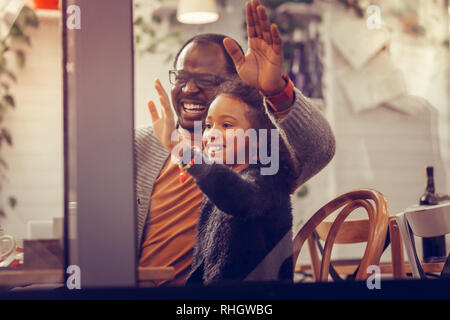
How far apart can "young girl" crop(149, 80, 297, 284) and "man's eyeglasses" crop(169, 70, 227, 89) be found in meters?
0.02

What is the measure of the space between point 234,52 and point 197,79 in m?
0.09

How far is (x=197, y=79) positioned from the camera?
38.1 inches

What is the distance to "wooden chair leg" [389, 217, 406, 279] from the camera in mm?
1052

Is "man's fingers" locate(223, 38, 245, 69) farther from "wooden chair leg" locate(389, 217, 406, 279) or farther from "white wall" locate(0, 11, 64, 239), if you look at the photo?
"wooden chair leg" locate(389, 217, 406, 279)

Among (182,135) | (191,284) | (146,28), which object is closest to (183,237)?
(191,284)

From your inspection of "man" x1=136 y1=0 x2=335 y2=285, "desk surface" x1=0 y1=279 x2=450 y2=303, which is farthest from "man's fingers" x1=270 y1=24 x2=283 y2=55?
"desk surface" x1=0 y1=279 x2=450 y2=303

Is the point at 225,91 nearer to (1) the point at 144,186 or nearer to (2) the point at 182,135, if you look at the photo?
(2) the point at 182,135

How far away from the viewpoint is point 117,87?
85cm

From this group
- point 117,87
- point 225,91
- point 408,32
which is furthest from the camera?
point 408,32

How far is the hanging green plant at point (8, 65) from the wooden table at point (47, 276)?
150 mm

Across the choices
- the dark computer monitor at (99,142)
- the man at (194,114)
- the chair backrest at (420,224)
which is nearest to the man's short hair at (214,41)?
the man at (194,114)

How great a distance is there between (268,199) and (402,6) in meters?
0.52

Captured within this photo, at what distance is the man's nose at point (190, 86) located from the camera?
96 cm

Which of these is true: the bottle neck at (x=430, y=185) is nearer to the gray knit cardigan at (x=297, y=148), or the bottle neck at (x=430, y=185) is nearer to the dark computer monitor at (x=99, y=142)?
the gray knit cardigan at (x=297, y=148)
